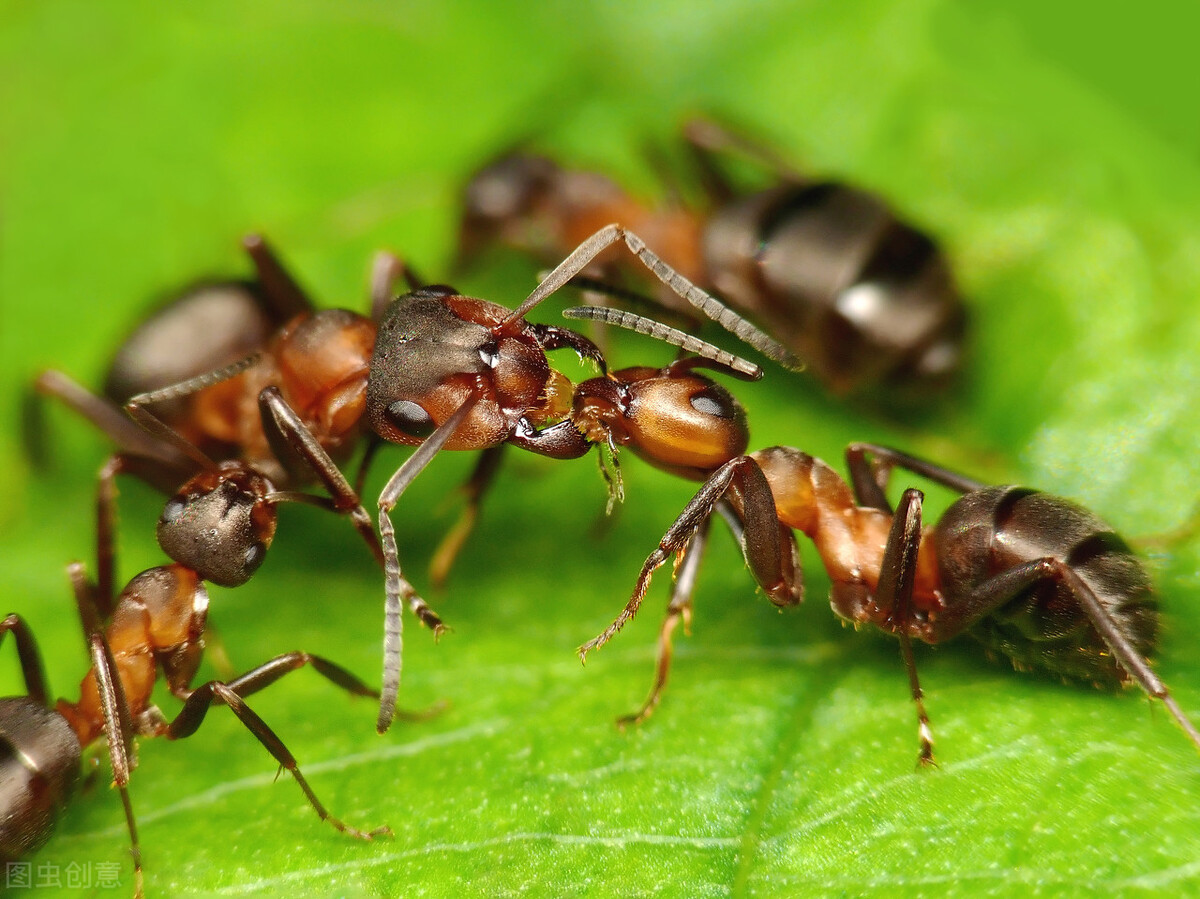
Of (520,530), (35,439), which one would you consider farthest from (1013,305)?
(35,439)

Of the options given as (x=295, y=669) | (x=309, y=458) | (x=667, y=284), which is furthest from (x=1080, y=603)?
(x=309, y=458)

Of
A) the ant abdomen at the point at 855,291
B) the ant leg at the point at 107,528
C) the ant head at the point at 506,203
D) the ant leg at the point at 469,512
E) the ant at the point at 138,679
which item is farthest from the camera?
the ant head at the point at 506,203

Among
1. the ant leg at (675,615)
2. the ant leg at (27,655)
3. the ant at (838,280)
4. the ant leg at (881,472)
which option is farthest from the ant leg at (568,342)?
the ant leg at (27,655)

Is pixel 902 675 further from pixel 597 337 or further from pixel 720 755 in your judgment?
pixel 597 337

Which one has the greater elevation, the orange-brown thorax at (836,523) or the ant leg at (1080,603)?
the ant leg at (1080,603)

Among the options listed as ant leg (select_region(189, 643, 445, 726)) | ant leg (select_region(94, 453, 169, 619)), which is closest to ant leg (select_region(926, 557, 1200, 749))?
ant leg (select_region(189, 643, 445, 726))

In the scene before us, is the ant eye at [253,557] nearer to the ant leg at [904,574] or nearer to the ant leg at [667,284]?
the ant leg at [667,284]
